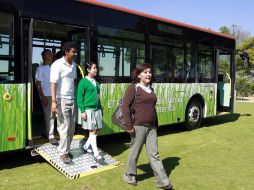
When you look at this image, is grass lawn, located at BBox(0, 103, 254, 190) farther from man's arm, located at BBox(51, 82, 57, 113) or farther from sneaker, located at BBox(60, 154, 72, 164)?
man's arm, located at BBox(51, 82, 57, 113)

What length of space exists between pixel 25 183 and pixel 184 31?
6313 millimetres

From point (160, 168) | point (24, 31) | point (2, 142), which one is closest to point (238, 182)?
point (160, 168)

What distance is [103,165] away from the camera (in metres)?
6.32

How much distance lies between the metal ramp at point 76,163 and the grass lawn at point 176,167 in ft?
0.41

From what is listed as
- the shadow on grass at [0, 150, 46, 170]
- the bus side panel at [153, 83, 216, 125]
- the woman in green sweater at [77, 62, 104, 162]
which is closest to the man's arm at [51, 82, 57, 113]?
the woman in green sweater at [77, 62, 104, 162]

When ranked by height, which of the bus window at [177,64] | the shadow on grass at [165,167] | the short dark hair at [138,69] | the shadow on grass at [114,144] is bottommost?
the shadow on grass at [165,167]

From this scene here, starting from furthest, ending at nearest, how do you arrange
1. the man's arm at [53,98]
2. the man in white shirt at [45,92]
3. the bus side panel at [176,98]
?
the bus side panel at [176,98] → the man in white shirt at [45,92] → the man's arm at [53,98]

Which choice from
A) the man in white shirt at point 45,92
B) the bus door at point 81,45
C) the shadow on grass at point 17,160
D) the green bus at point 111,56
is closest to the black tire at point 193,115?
the green bus at point 111,56

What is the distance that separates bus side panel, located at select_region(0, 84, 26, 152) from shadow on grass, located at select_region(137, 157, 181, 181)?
209 centimetres

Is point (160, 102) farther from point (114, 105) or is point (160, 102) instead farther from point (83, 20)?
point (83, 20)

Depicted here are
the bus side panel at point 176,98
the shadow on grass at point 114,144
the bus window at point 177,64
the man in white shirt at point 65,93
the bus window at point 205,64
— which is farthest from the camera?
the bus window at point 205,64

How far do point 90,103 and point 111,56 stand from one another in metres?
1.85

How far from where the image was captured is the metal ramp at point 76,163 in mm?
5902

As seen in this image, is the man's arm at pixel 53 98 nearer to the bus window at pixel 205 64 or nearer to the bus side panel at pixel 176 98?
the bus side panel at pixel 176 98
